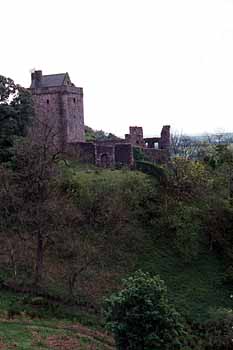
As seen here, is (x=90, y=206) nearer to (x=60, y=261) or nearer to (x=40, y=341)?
(x=60, y=261)

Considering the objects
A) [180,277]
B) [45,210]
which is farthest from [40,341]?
[180,277]

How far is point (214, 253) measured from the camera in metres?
26.7

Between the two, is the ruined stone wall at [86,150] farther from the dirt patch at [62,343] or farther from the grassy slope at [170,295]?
the dirt patch at [62,343]

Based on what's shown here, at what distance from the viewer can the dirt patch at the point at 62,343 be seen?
50.3 ft

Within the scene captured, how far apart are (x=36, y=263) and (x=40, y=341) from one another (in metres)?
6.82

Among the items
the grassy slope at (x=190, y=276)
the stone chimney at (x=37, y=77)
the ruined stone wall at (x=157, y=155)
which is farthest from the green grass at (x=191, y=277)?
the stone chimney at (x=37, y=77)

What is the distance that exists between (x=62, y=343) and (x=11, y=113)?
17787 millimetres

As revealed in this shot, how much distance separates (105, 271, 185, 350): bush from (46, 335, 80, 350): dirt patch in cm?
192

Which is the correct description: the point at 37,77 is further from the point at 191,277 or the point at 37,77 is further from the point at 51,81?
the point at 191,277

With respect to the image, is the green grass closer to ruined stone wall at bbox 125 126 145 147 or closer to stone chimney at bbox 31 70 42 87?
ruined stone wall at bbox 125 126 145 147

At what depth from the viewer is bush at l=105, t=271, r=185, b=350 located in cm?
1411

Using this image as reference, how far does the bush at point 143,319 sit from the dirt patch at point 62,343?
6.29 ft

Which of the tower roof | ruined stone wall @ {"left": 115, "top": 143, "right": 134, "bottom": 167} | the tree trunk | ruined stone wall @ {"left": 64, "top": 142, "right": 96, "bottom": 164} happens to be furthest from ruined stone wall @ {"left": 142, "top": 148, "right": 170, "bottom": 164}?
the tree trunk

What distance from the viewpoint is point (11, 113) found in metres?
30.0
